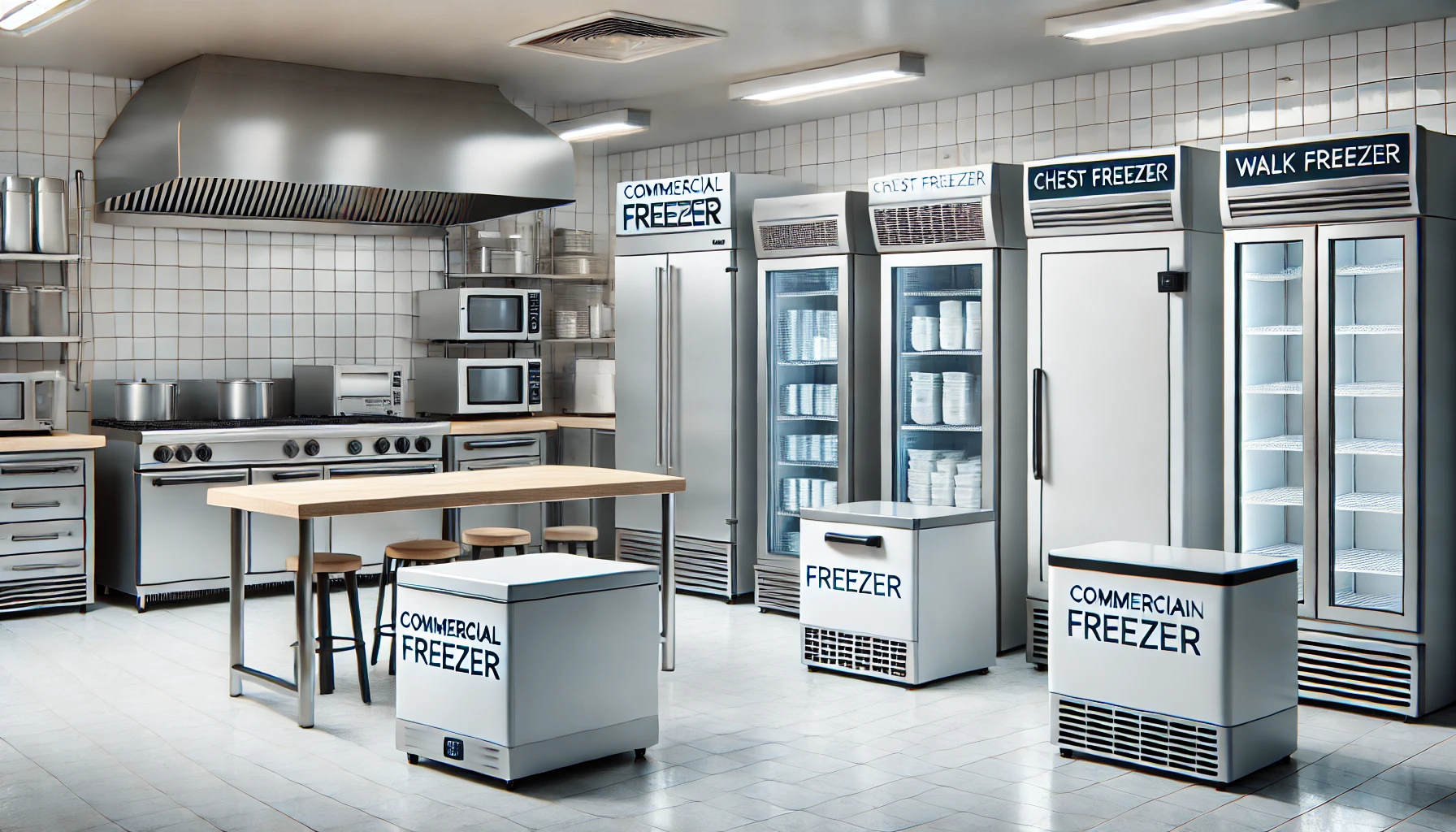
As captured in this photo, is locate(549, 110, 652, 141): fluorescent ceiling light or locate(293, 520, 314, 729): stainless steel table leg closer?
locate(293, 520, 314, 729): stainless steel table leg

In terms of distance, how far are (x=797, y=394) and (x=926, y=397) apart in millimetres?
937

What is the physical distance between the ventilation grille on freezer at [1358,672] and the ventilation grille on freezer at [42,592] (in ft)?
19.7

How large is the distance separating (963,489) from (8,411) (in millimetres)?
4949

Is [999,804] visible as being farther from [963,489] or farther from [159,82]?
[159,82]

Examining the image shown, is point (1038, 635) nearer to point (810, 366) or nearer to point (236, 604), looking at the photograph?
point (810, 366)

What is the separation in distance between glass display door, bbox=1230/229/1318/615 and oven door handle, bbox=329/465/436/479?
466 cm

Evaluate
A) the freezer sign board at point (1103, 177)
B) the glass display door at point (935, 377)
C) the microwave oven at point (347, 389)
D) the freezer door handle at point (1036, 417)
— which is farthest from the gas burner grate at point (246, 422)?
the freezer sign board at point (1103, 177)

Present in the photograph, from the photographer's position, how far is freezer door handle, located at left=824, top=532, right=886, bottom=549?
5.61 m

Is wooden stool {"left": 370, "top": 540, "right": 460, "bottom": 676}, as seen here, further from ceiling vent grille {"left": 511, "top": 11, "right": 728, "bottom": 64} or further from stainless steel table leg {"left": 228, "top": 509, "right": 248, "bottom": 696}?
ceiling vent grille {"left": 511, "top": 11, "right": 728, "bottom": 64}

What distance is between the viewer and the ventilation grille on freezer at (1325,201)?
196 inches

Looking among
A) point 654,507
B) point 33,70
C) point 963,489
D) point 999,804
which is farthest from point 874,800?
point 33,70

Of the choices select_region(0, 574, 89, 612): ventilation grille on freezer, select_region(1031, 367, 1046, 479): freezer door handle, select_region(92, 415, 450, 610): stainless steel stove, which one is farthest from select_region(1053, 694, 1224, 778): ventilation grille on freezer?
select_region(0, 574, 89, 612): ventilation grille on freezer

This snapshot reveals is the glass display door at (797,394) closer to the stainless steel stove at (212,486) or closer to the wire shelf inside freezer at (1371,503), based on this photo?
the stainless steel stove at (212,486)

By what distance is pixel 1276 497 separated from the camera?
5.50m
